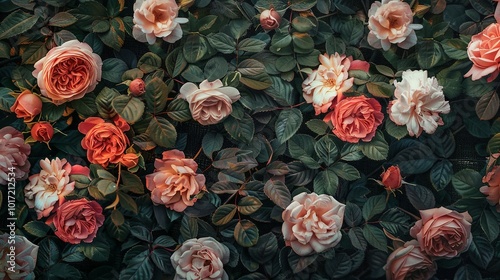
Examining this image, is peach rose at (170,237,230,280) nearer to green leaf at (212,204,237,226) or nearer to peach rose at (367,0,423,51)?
green leaf at (212,204,237,226)

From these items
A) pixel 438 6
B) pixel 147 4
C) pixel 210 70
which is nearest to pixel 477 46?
pixel 438 6

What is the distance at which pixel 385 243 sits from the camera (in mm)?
1367

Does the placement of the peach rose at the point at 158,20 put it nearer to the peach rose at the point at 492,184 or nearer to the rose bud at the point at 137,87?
the rose bud at the point at 137,87

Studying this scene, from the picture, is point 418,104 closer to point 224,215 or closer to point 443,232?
point 443,232

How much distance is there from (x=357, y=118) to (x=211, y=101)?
1.01 ft

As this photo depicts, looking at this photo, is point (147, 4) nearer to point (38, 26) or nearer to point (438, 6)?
point (38, 26)

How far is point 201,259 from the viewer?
53.5 inches

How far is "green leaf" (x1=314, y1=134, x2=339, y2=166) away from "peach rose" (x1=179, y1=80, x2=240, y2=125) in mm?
203

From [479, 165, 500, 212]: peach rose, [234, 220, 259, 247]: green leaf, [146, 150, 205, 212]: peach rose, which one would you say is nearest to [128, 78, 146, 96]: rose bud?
[146, 150, 205, 212]: peach rose

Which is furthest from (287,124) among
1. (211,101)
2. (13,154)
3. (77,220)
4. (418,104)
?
(13,154)

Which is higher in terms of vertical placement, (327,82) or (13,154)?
(327,82)

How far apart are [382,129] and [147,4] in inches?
22.4

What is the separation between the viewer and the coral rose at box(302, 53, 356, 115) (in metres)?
1.37

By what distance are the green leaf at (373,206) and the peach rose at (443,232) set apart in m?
Answer: 0.08
